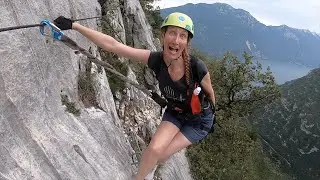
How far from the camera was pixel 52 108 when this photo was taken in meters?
9.02

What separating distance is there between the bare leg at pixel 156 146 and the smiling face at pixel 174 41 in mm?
1684

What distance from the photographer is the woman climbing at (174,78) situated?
7945mm

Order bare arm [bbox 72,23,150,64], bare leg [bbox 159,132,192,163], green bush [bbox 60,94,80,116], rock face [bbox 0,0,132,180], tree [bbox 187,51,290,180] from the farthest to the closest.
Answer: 1. tree [bbox 187,51,290,180]
2. green bush [bbox 60,94,80,116]
3. bare leg [bbox 159,132,192,163]
4. bare arm [bbox 72,23,150,64]
5. rock face [bbox 0,0,132,180]

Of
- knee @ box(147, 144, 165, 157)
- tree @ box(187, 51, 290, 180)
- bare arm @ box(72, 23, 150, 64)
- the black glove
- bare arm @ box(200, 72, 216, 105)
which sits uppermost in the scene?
the black glove

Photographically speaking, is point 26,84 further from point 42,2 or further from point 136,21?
point 136,21

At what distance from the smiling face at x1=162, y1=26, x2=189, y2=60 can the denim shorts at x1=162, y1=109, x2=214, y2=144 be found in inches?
62.9

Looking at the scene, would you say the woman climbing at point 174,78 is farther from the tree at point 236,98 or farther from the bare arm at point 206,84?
the tree at point 236,98

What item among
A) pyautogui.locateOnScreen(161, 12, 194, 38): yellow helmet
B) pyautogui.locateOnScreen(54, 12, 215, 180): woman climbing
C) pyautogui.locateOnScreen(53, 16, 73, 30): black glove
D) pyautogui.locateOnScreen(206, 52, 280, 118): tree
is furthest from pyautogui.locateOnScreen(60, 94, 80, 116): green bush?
pyautogui.locateOnScreen(206, 52, 280, 118): tree

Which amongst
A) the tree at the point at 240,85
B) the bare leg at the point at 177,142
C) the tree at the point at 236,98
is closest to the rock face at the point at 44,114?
the bare leg at the point at 177,142

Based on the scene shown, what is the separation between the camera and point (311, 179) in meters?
164

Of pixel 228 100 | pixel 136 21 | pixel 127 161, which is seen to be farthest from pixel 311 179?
pixel 127 161

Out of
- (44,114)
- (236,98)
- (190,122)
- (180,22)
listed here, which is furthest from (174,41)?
(236,98)

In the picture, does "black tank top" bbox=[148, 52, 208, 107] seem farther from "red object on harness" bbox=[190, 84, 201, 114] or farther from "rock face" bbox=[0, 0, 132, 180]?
"rock face" bbox=[0, 0, 132, 180]

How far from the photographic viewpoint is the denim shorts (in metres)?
9.03
